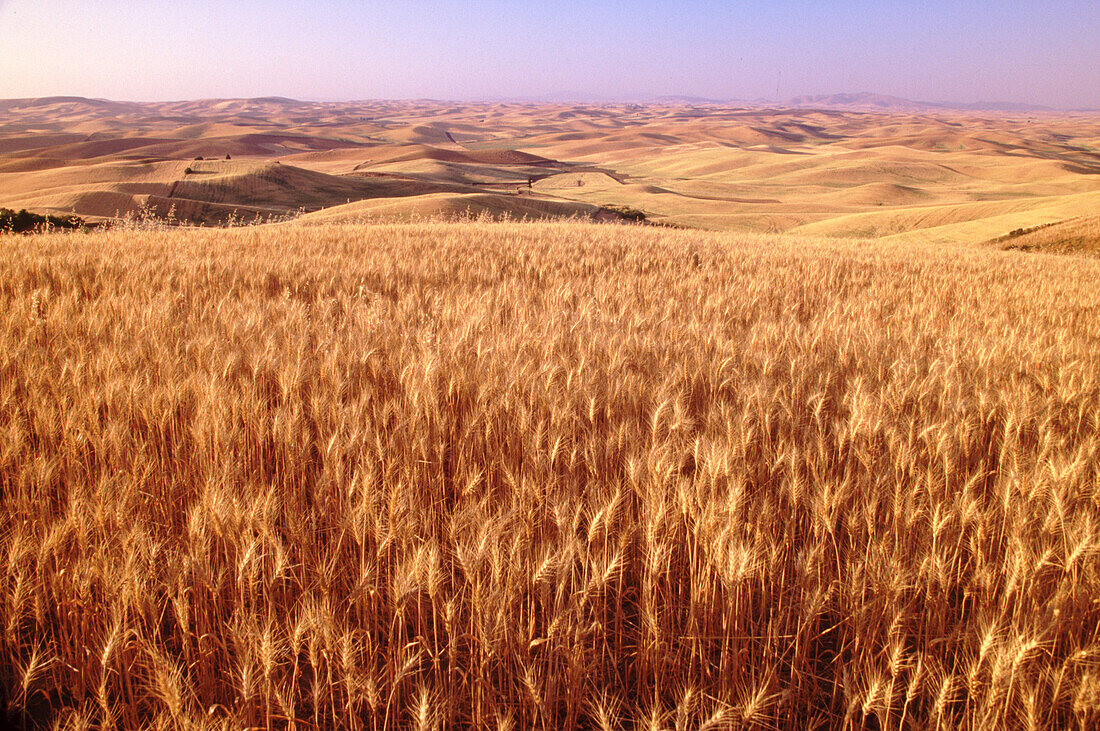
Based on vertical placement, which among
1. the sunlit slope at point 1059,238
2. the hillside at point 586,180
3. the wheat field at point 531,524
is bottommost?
the wheat field at point 531,524

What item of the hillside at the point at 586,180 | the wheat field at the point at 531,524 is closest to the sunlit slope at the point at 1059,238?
the hillside at the point at 586,180

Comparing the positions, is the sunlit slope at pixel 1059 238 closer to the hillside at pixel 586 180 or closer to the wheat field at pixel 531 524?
the hillside at pixel 586 180

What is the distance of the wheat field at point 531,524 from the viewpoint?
48.3 inches

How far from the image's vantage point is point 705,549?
1438 millimetres

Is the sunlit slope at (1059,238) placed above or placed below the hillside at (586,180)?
below

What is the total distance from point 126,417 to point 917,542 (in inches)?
106

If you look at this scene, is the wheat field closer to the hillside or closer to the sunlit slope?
the hillside

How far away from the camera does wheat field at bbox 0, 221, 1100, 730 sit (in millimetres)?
1228

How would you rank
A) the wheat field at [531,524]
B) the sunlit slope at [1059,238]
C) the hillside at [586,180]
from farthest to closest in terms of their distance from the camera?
the hillside at [586,180], the sunlit slope at [1059,238], the wheat field at [531,524]

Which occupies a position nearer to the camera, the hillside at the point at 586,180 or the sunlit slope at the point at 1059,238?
the sunlit slope at the point at 1059,238

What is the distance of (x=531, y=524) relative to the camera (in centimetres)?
161

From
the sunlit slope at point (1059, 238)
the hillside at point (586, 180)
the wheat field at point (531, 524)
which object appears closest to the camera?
the wheat field at point (531, 524)

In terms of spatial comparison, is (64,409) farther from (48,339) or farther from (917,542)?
(917,542)

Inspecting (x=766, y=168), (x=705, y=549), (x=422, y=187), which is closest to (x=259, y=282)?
(x=705, y=549)
